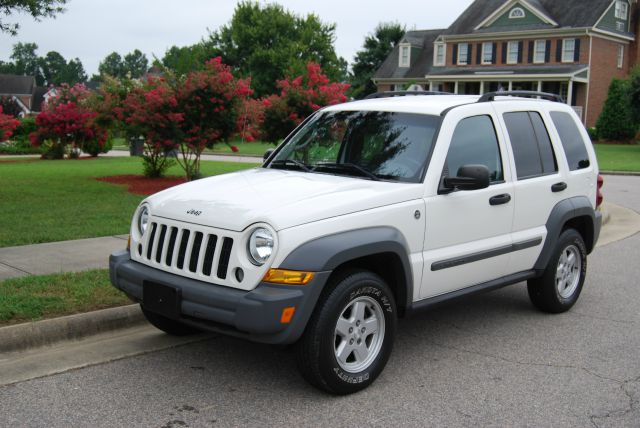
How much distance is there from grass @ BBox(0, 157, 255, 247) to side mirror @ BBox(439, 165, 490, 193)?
5.65m

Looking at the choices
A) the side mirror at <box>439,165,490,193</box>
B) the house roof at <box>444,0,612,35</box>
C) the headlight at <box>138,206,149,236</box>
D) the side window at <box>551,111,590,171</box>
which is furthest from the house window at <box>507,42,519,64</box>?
the headlight at <box>138,206,149,236</box>

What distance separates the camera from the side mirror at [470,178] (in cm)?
513

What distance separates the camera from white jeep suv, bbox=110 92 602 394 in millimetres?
4414

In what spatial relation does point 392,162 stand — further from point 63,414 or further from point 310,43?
point 310,43

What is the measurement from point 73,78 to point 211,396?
543ft

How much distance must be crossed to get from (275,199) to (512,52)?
4997 centimetres

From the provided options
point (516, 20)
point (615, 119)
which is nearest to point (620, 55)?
point (516, 20)

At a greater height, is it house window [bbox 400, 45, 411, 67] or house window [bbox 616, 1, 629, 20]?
house window [bbox 616, 1, 629, 20]

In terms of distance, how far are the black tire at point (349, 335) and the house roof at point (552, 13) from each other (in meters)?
47.1

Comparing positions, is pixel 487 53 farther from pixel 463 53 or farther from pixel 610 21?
pixel 610 21

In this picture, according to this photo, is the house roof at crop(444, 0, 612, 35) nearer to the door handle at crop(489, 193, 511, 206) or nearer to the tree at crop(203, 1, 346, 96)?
the tree at crop(203, 1, 346, 96)

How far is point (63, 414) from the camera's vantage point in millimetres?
4316

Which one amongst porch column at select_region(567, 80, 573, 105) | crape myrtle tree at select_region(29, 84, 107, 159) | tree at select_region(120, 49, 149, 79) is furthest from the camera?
tree at select_region(120, 49, 149, 79)

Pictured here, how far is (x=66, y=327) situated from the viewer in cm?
558
